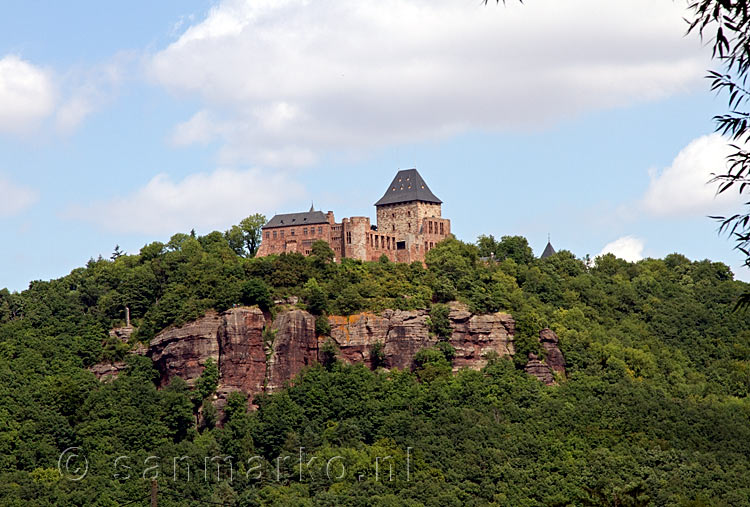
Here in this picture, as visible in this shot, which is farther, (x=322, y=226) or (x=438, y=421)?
(x=322, y=226)

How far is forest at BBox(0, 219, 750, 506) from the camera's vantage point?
85812mm

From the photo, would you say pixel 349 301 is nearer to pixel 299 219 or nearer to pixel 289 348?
pixel 289 348

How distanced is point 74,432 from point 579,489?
116 ft

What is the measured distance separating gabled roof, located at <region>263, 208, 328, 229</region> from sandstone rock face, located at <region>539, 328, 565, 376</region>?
20.6 m

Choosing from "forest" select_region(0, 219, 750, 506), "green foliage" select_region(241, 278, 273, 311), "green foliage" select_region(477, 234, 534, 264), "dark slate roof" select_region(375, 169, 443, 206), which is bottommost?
"forest" select_region(0, 219, 750, 506)

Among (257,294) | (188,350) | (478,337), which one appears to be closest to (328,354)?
(257,294)

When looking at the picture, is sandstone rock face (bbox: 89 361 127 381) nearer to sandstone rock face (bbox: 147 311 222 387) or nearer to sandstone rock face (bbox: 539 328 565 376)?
sandstone rock face (bbox: 147 311 222 387)

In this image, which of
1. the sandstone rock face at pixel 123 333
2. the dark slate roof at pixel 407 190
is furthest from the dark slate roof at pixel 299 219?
the sandstone rock face at pixel 123 333

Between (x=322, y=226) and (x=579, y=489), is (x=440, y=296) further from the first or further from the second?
(x=579, y=489)

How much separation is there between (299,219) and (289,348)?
52.1ft

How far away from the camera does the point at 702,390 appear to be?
103m

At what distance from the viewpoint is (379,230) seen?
114188 mm

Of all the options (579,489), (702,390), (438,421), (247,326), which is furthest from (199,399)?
(702,390)

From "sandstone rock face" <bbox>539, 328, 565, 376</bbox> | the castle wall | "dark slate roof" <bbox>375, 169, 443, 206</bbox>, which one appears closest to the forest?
"sandstone rock face" <bbox>539, 328, 565, 376</bbox>
